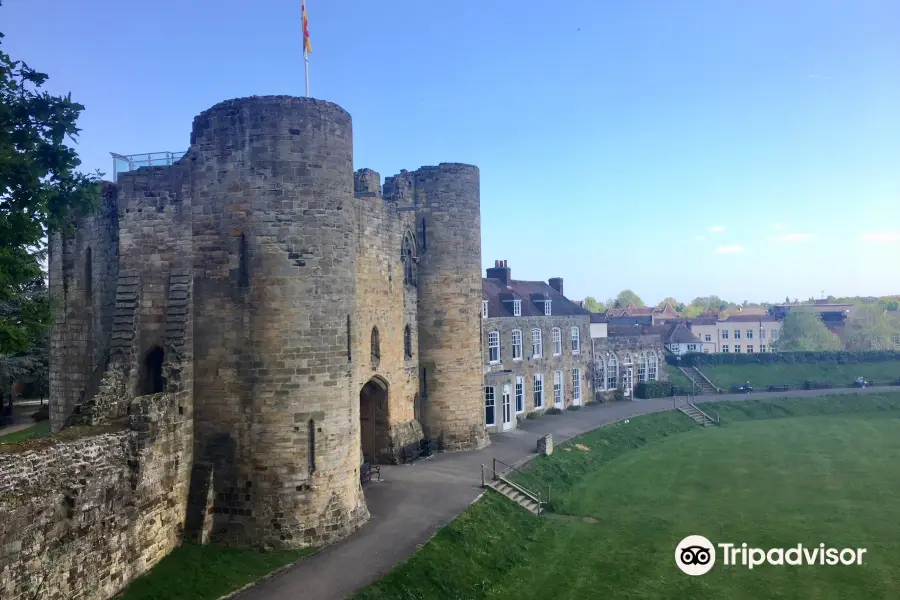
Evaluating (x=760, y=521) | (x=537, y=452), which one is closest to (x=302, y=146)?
(x=537, y=452)

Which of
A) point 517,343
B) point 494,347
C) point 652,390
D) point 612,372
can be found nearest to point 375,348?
point 494,347

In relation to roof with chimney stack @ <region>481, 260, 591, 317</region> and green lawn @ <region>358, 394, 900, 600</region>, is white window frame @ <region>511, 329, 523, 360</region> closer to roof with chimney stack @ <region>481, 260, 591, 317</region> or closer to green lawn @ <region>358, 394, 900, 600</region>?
roof with chimney stack @ <region>481, 260, 591, 317</region>

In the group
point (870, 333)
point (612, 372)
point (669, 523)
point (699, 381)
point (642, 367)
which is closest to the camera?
point (669, 523)

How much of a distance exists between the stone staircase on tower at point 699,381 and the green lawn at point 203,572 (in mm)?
41677

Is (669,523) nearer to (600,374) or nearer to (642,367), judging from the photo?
(600,374)

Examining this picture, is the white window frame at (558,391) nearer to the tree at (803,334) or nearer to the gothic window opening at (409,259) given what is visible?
the gothic window opening at (409,259)

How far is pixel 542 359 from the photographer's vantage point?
38.5m

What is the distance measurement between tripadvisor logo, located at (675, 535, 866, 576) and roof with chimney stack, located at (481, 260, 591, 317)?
19726 millimetres

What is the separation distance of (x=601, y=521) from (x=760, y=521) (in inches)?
198

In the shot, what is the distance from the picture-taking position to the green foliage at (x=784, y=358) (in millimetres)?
55875

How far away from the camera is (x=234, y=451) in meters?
15.3

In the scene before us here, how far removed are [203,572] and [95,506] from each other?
2.78 m

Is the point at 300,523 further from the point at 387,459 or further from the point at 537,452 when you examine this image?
the point at 537,452

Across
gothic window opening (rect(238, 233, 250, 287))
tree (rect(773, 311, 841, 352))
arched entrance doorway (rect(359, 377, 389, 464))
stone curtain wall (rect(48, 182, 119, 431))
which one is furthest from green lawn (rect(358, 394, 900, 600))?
tree (rect(773, 311, 841, 352))
